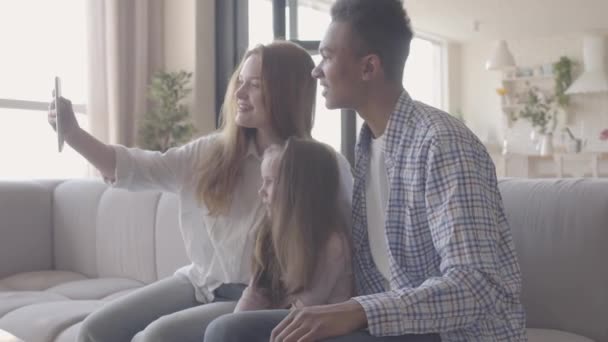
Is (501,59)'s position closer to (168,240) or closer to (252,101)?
(168,240)

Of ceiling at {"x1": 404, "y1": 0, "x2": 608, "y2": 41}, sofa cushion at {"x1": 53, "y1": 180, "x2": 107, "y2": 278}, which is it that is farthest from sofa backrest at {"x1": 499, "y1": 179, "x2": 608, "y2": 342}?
ceiling at {"x1": 404, "y1": 0, "x2": 608, "y2": 41}

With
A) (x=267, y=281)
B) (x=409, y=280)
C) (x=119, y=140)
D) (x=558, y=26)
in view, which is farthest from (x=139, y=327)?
(x=558, y=26)

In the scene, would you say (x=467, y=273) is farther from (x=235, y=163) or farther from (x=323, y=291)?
(x=235, y=163)

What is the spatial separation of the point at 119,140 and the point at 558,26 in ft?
22.8

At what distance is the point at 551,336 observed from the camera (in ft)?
5.34

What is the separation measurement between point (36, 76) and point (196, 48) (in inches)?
42.7

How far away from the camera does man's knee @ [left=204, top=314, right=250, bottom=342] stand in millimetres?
1054

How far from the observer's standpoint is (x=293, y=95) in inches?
68.2

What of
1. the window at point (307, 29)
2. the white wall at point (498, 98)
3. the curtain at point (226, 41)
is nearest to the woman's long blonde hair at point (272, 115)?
the window at point (307, 29)

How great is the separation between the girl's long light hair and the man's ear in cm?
24

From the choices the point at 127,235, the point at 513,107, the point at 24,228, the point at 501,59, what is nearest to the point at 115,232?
the point at 127,235

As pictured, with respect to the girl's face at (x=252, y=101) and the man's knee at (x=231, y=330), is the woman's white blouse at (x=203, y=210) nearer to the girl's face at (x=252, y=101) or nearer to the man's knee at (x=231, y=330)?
the girl's face at (x=252, y=101)

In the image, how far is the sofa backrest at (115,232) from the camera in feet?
→ 8.46

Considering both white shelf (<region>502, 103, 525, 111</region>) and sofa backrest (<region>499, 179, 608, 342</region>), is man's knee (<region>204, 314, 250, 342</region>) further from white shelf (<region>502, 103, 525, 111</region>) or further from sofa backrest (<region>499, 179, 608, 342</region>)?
white shelf (<region>502, 103, 525, 111</region>)
